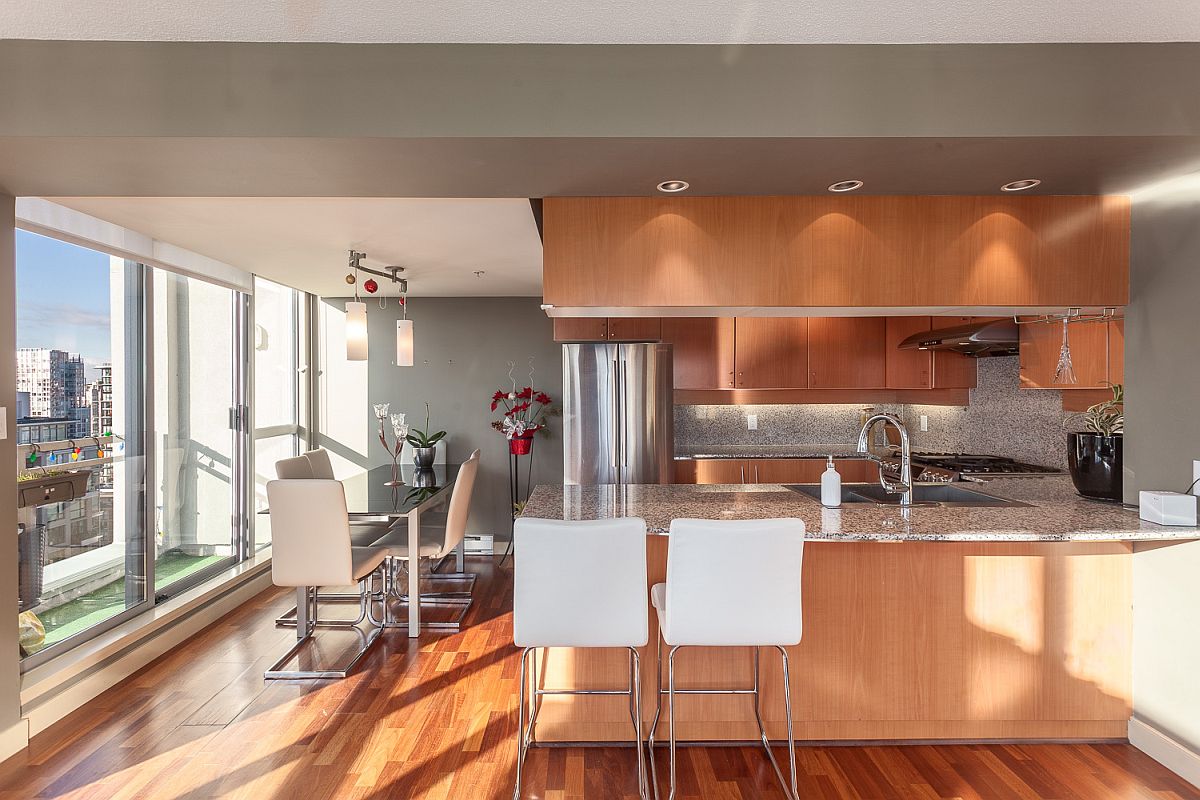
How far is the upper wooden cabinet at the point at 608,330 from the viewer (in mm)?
5418

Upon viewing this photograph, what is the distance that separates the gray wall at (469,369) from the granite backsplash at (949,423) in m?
1.32

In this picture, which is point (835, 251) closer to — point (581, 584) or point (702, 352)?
point (581, 584)

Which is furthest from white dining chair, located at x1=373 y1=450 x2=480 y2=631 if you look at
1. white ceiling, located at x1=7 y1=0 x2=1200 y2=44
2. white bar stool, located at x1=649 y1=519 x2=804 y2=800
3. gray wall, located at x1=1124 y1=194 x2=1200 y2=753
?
gray wall, located at x1=1124 y1=194 x2=1200 y2=753

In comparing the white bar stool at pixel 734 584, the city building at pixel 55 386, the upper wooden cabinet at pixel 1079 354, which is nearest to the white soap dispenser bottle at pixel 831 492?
the white bar stool at pixel 734 584

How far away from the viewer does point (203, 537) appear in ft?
15.3

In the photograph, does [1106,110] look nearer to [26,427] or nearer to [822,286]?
[822,286]

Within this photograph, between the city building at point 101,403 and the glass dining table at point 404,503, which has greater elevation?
the city building at point 101,403

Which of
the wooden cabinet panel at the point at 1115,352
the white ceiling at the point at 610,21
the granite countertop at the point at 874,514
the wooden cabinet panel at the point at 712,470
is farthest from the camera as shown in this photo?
the wooden cabinet panel at the point at 712,470

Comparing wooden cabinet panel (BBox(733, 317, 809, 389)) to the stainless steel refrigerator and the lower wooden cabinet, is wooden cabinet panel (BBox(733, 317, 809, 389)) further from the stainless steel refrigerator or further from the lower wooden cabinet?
the stainless steel refrigerator

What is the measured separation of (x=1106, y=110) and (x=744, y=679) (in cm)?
227

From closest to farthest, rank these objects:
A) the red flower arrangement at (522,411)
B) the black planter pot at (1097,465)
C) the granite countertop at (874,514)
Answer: the granite countertop at (874,514), the black planter pot at (1097,465), the red flower arrangement at (522,411)

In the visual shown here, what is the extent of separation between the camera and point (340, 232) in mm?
3715

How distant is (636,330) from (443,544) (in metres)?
2.22

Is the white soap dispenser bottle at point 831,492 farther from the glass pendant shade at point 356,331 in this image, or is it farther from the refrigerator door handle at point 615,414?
the glass pendant shade at point 356,331
